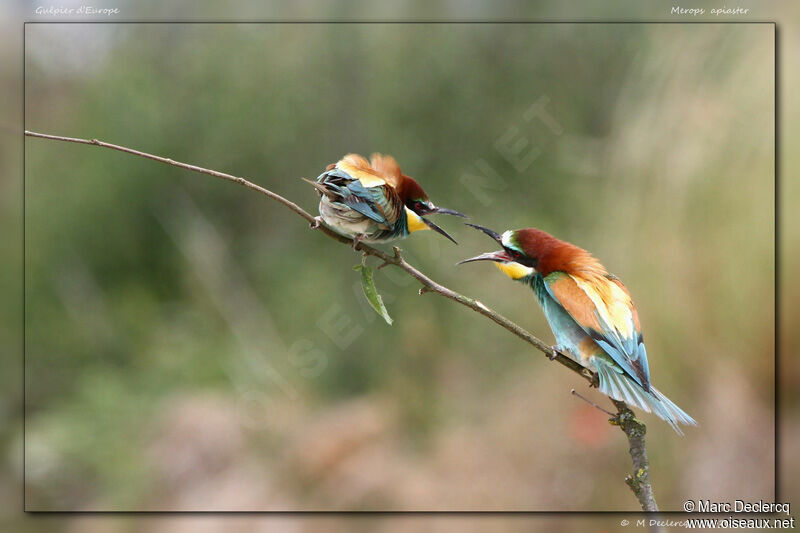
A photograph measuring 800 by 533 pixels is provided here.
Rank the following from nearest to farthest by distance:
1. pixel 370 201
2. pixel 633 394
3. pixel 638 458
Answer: pixel 638 458 → pixel 633 394 → pixel 370 201

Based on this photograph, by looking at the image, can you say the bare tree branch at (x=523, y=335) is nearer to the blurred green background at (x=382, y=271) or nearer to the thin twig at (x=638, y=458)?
the thin twig at (x=638, y=458)

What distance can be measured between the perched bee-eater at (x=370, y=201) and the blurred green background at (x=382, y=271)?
2.18ft

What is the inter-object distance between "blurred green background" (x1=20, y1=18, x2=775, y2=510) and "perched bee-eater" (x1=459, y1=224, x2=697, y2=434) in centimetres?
50

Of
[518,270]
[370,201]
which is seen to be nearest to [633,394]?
[518,270]

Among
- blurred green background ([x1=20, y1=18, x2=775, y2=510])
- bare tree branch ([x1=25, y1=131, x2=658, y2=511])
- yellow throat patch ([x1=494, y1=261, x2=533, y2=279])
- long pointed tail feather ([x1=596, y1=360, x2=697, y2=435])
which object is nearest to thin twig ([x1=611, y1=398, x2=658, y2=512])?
bare tree branch ([x1=25, y1=131, x2=658, y2=511])

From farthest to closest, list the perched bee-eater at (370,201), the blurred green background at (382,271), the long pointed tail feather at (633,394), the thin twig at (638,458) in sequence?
the blurred green background at (382,271), the perched bee-eater at (370,201), the long pointed tail feather at (633,394), the thin twig at (638,458)

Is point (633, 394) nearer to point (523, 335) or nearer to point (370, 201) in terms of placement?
point (523, 335)

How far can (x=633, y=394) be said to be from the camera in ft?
3.84

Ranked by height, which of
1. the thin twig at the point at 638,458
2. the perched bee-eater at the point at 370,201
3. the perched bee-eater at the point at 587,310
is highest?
the perched bee-eater at the point at 370,201

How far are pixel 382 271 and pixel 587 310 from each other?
47.9 inches

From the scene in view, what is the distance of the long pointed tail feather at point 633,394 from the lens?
1160mm

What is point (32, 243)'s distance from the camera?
6.98 ft

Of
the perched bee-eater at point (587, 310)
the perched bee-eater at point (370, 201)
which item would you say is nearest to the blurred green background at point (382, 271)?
the perched bee-eater at point (587, 310)

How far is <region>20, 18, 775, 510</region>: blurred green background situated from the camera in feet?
5.84
